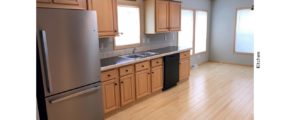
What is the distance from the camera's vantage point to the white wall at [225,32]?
6.79 meters

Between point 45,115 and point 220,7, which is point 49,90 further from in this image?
point 220,7

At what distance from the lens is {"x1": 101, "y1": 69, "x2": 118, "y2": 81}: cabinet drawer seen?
2980 mm

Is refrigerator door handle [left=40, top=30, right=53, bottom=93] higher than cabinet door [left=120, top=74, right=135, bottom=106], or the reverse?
refrigerator door handle [left=40, top=30, right=53, bottom=93]

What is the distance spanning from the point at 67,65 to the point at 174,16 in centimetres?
325

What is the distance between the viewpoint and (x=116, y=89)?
10.6 ft

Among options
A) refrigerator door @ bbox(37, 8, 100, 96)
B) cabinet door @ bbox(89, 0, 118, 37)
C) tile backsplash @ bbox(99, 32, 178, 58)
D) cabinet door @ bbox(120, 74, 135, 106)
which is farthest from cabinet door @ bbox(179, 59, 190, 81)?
refrigerator door @ bbox(37, 8, 100, 96)

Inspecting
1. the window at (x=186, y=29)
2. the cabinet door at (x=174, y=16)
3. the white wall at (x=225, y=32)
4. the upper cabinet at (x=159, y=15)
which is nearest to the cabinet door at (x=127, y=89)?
the upper cabinet at (x=159, y=15)

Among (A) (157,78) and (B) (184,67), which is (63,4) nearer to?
(A) (157,78)

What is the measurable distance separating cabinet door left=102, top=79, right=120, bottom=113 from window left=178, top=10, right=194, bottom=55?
10.8 ft

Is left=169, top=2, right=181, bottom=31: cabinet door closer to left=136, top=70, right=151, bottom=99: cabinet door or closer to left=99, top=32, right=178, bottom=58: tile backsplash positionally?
left=99, top=32, right=178, bottom=58: tile backsplash

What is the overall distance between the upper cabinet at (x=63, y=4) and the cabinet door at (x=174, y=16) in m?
2.46

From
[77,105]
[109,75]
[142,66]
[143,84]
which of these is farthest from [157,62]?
[77,105]

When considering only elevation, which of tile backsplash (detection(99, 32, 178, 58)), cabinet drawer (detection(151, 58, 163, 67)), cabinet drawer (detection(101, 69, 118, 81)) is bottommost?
cabinet drawer (detection(101, 69, 118, 81))

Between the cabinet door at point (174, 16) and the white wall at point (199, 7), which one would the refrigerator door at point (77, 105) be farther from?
the white wall at point (199, 7)
